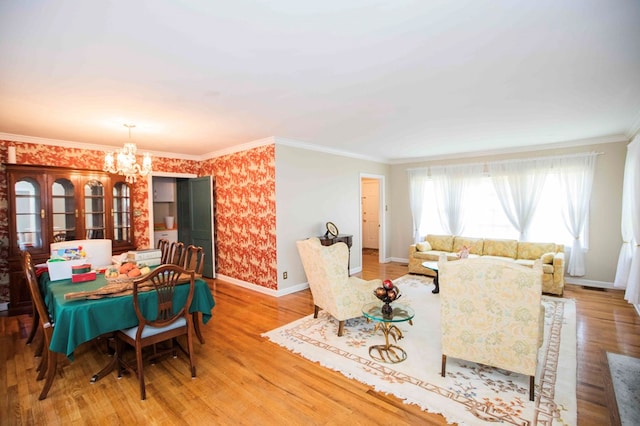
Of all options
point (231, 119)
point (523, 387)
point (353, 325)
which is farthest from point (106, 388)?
point (523, 387)

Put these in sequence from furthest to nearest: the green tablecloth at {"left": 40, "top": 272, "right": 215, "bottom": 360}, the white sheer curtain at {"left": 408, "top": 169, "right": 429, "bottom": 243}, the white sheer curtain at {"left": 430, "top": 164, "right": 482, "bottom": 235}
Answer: the white sheer curtain at {"left": 408, "top": 169, "right": 429, "bottom": 243} → the white sheer curtain at {"left": 430, "top": 164, "right": 482, "bottom": 235} → the green tablecloth at {"left": 40, "top": 272, "right": 215, "bottom": 360}

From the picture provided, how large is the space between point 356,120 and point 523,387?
3186 millimetres

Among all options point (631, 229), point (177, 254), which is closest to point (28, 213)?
point (177, 254)

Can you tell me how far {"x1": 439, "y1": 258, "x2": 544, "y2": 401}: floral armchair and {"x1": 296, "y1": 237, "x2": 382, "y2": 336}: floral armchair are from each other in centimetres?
108

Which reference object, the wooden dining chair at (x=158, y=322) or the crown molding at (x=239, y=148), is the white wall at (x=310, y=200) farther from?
the wooden dining chair at (x=158, y=322)

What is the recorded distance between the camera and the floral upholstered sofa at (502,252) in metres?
4.82

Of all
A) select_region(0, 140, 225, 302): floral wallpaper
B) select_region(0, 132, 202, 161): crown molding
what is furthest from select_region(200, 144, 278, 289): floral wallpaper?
select_region(0, 132, 202, 161): crown molding

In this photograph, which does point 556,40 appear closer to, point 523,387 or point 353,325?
point 523,387

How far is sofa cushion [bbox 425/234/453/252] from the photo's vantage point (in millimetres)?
6426

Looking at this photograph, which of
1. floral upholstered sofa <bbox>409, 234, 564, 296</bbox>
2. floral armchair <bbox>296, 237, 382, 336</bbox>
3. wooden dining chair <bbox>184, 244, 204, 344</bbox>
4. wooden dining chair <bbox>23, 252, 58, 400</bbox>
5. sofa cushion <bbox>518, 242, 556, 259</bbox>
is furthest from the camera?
sofa cushion <bbox>518, 242, 556, 259</bbox>

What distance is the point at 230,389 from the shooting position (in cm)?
253

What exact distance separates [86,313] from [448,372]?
3.03m

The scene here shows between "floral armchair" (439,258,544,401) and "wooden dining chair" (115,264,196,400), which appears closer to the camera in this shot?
"floral armchair" (439,258,544,401)

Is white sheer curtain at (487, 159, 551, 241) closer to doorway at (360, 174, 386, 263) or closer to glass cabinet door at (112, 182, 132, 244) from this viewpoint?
doorway at (360, 174, 386, 263)
